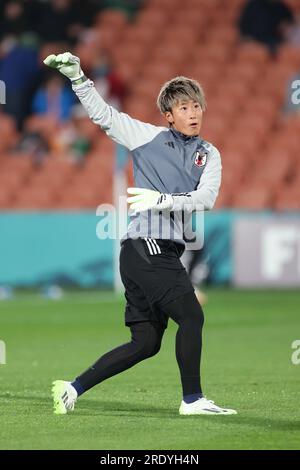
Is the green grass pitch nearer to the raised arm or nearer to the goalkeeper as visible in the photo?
the goalkeeper

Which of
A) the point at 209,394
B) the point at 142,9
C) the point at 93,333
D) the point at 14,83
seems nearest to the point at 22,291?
the point at 14,83

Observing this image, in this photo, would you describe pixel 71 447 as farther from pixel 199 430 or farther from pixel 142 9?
pixel 142 9

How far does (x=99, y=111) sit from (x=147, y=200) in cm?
74

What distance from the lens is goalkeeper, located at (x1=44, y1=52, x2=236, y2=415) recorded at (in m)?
7.72

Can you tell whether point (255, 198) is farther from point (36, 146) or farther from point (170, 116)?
point (170, 116)

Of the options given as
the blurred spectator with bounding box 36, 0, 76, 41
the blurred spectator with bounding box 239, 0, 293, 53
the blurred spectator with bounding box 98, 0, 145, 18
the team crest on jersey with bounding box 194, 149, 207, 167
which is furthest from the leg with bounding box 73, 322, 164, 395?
the blurred spectator with bounding box 98, 0, 145, 18

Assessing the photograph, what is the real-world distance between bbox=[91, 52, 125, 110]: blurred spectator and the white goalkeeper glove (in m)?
14.7

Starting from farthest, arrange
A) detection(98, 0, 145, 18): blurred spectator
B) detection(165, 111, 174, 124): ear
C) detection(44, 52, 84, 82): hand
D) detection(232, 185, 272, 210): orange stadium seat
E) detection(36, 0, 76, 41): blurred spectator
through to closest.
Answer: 1. detection(98, 0, 145, 18): blurred spectator
2. detection(36, 0, 76, 41): blurred spectator
3. detection(232, 185, 272, 210): orange stadium seat
4. detection(165, 111, 174, 124): ear
5. detection(44, 52, 84, 82): hand

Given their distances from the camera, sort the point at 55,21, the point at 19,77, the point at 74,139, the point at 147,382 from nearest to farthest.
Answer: the point at 147,382
the point at 19,77
the point at 74,139
the point at 55,21

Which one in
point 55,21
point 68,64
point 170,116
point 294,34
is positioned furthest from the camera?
point 55,21

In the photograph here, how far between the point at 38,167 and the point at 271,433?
1732cm

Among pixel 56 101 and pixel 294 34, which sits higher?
pixel 294 34

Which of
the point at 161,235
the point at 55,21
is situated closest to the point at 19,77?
the point at 55,21

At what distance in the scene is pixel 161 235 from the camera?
7816mm
